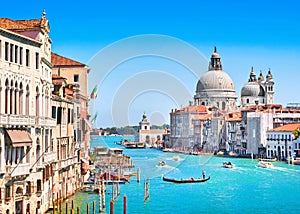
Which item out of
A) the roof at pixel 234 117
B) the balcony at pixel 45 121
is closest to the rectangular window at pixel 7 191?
the balcony at pixel 45 121

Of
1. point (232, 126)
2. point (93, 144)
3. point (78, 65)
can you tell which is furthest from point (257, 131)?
point (78, 65)

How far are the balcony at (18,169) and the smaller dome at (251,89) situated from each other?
2435 inches

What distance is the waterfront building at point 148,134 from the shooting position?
87.6 m

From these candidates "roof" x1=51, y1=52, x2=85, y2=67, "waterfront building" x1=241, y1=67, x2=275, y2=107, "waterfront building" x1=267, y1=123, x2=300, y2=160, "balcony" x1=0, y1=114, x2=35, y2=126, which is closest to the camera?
"balcony" x1=0, y1=114, x2=35, y2=126

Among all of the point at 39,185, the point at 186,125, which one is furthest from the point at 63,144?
the point at 186,125

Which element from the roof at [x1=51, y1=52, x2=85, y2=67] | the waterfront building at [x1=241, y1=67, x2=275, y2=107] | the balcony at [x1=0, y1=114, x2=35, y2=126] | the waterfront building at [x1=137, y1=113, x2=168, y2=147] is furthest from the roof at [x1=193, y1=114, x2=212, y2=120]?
the balcony at [x1=0, y1=114, x2=35, y2=126]

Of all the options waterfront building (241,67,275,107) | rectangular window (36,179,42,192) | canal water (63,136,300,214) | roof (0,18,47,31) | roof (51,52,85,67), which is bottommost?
canal water (63,136,300,214)

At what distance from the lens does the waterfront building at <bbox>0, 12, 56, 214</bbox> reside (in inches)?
505

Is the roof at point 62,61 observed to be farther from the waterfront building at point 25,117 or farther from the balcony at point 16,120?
the balcony at point 16,120

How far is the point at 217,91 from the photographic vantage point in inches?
2970

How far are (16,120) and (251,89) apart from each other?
62662 millimetres

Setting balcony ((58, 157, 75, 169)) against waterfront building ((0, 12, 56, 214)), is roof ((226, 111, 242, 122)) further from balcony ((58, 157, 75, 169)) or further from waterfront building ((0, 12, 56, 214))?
waterfront building ((0, 12, 56, 214))

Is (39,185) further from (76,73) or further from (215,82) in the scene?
(215,82)

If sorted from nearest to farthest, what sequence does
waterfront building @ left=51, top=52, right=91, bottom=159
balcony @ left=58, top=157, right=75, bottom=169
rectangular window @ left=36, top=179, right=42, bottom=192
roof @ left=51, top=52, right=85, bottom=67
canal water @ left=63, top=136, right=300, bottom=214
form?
rectangular window @ left=36, top=179, right=42, bottom=192 → balcony @ left=58, top=157, right=75, bottom=169 → canal water @ left=63, top=136, right=300, bottom=214 → waterfront building @ left=51, top=52, right=91, bottom=159 → roof @ left=51, top=52, right=85, bottom=67
